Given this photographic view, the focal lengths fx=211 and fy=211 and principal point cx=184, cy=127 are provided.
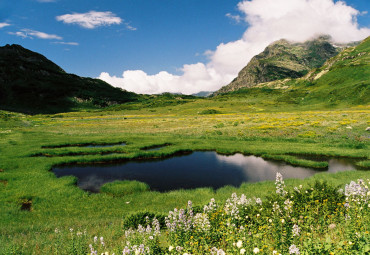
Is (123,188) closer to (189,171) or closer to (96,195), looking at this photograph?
(96,195)

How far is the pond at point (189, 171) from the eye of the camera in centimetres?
2169

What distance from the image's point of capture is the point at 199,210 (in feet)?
38.9

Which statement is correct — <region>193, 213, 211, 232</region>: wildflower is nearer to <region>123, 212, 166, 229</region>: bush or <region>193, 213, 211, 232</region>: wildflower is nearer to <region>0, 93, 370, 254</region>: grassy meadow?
<region>0, 93, 370, 254</region>: grassy meadow

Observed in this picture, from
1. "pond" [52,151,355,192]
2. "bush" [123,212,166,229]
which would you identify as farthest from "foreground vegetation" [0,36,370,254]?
"pond" [52,151,355,192]

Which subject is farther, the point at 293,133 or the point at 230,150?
the point at 293,133

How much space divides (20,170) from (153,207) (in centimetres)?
1863

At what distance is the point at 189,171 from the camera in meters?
25.2

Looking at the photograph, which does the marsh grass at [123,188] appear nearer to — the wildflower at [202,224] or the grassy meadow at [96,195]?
the grassy meadow at [96,195]

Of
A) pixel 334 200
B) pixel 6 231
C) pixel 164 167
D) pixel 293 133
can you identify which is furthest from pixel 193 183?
pixel 293 133

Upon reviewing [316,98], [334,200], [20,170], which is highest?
[316,98]

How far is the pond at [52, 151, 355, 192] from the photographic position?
2169cm

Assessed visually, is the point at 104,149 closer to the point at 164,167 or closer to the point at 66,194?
the point at 164,167

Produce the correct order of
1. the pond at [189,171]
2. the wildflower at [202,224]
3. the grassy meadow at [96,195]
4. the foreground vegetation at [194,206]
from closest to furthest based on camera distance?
the foreground vegetation at [194,206], the wildflower at [202,224], the grassy meadow at [96,195], the pond at [189,171]

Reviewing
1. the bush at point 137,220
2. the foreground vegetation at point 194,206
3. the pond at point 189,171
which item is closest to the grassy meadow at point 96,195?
the foreground vegetation at point 194,206
